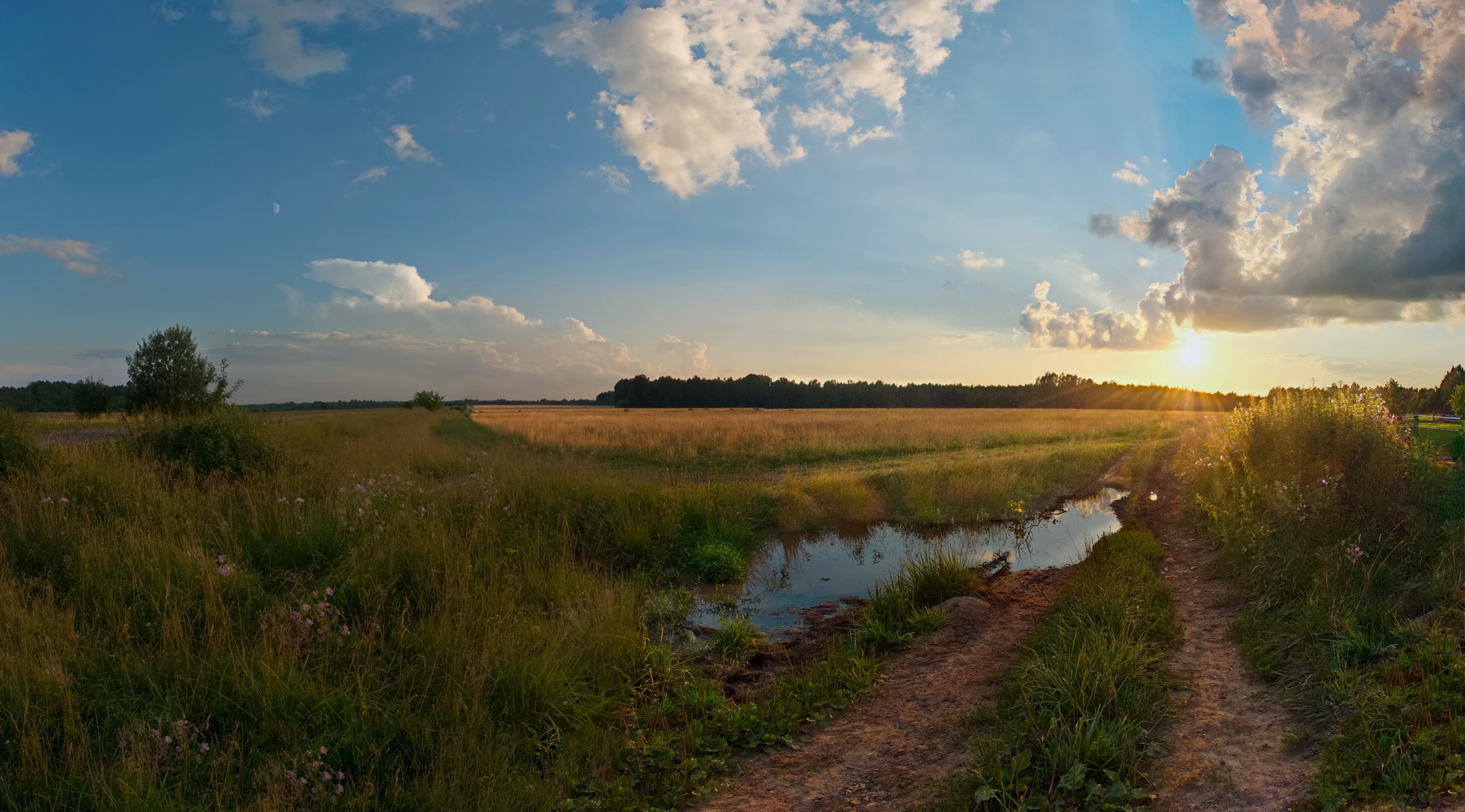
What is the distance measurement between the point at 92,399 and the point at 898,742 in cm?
5797

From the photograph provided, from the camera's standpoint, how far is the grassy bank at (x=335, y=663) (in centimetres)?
445

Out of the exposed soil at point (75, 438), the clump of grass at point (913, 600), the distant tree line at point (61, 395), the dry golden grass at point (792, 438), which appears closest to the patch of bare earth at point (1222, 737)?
the clump of grass at point (913, 600)

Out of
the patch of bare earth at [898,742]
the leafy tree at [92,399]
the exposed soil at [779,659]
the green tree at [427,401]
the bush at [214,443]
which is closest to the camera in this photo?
the patch of bare earth at [898,742]

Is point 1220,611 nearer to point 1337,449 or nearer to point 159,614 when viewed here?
point 1337,449

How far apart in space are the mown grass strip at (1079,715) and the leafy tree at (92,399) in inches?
2267

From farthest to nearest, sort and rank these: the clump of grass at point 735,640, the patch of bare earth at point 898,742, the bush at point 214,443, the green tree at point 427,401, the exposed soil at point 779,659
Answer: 1. the green tree at point 427,401
2. the bush at point 214,443
3. the clump of grass at point 735,640
4. the exposed soil at point 779,659
5. the patch of bare earth at point 898,742

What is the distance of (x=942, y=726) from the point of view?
541 centimetres

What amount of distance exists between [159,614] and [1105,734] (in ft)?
24.3

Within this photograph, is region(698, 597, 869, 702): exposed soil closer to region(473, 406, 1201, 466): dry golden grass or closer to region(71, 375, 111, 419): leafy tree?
region(473, 406, 1201, 466): dry golden grass

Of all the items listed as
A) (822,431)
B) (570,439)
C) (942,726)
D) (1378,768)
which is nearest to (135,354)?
(570,439)

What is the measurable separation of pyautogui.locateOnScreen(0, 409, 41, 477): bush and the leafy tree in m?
44.3

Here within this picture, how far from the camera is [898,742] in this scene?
525 centimetres

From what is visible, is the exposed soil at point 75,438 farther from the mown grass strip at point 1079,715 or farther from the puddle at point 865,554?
the mown grass strip at point 1079,715

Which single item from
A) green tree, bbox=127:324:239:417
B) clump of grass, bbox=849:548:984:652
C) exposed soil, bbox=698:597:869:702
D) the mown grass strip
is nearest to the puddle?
exposed soil, bbox=698:597:869:702
